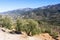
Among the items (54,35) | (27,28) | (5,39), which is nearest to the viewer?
(5,39)

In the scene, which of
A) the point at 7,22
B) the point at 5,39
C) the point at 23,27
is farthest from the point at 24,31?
the point at 5,39

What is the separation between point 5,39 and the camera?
21.3 meters

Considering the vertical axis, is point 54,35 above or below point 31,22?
below

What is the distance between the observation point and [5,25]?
33719mm

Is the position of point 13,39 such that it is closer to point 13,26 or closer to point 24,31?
point 24,31

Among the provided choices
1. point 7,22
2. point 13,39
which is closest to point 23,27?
point 7,22

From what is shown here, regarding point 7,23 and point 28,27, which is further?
point 7,23

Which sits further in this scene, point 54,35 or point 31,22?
point 54,35

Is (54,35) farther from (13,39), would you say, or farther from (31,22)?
(13,39)

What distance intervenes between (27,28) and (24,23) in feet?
3.44

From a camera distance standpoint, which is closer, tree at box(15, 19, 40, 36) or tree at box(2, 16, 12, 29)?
tree at box(15, 19, 40, 36)

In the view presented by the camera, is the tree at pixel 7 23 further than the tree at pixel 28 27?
Yes

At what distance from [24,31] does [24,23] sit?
1.35 metres

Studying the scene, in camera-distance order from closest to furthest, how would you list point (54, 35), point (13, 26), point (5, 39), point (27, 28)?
point (5, 39), point (27, 28), point (54, 35), point (13, 26)
